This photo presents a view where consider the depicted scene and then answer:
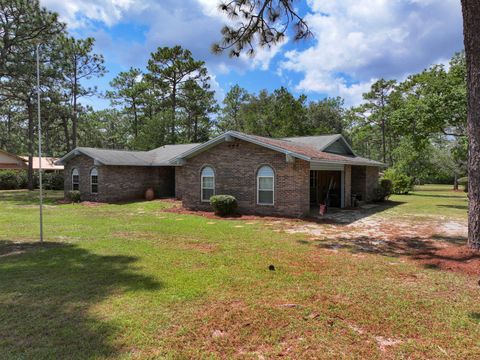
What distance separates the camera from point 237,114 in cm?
4822

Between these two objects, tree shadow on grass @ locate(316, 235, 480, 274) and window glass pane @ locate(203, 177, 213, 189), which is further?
window glass pane @ locate(203, 177, 213, 189)

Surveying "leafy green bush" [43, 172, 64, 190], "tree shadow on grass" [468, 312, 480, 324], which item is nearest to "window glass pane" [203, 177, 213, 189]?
"tree shadow on grass" [468, 312, 480, 324]

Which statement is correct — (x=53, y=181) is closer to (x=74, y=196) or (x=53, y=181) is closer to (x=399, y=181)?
(x=74, y=196)

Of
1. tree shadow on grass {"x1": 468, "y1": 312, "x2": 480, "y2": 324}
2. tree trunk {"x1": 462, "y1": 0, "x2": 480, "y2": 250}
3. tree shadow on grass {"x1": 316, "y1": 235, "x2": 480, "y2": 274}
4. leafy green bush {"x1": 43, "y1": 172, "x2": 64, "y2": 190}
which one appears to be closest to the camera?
tree shadow on grass {"x1": 468, "y1": 312, "x2": 480, "y2": 324}

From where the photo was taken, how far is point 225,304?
4.73 m

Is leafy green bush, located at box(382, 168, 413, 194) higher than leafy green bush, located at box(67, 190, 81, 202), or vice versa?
leafy green bush, located at box(382, 168, 413, 194)

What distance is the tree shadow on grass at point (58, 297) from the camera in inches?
142

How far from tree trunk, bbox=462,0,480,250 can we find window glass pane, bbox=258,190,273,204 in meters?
7.77

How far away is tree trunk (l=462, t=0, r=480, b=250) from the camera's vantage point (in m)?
7.11

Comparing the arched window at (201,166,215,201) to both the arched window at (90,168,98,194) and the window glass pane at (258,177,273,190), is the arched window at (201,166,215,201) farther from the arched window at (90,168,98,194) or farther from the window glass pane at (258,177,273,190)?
the arched window at (90,168,98,194)

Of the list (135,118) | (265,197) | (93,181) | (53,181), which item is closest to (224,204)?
(265,197)

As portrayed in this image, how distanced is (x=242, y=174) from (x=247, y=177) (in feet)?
0.98

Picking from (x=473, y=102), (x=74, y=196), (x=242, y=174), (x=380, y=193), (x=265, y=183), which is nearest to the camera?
(x=473, y=102)

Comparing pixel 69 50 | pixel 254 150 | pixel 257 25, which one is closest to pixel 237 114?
pixel 69 50
